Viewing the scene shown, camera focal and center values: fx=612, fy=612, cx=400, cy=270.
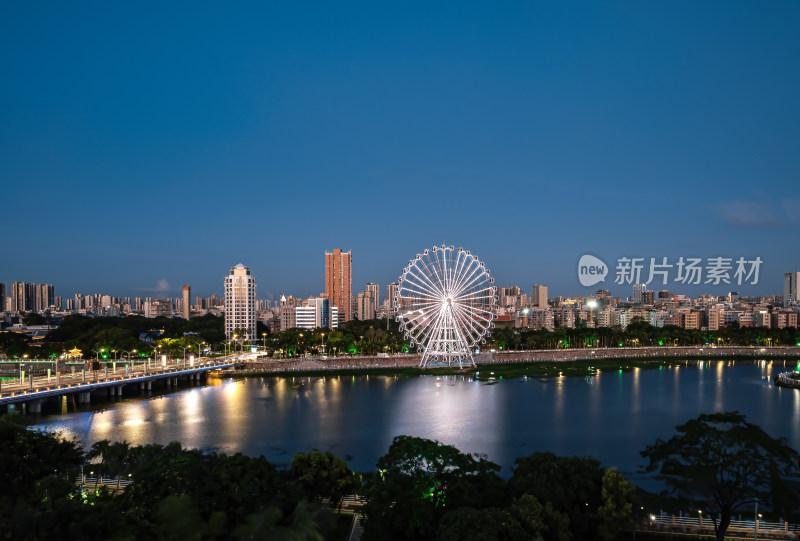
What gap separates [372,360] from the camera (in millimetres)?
42656

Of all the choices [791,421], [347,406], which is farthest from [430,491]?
[791,421]

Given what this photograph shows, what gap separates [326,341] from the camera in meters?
50.4

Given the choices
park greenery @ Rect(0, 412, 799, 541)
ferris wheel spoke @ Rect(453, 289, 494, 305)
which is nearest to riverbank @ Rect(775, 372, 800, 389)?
ferris wheel spoke @ Rect(453, 289, 494, 305)

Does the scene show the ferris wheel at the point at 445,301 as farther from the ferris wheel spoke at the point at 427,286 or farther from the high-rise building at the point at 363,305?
the high-rise building at the point at 363,305

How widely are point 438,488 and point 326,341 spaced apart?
41.4m

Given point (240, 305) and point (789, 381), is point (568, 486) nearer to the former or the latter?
point (789, 381)

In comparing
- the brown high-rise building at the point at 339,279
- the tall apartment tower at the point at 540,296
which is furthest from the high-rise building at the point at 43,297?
the tall apartment tower at the point at 540,296

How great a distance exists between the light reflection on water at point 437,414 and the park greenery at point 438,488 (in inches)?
254

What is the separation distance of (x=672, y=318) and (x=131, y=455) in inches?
4057

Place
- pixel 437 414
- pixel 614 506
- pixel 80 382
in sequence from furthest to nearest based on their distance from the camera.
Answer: pixel 80 382
pixel 437 414
pixel 614 506

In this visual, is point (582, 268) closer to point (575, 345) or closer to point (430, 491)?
point (575, 345)

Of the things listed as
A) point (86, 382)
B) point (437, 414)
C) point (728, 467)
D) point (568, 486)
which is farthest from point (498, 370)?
point (568, 486)

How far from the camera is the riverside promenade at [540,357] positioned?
41000mm

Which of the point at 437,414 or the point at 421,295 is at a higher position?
the point at 421,295
